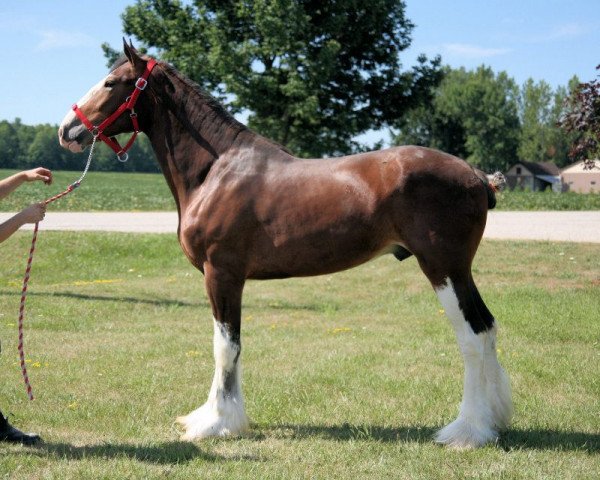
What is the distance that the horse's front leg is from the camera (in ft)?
16.0

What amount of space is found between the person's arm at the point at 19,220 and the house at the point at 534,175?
79170 millimetres

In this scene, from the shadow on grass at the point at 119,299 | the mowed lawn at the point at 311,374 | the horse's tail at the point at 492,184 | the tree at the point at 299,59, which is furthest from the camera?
the tree at the point at 299,59

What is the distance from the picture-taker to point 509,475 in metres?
4.15

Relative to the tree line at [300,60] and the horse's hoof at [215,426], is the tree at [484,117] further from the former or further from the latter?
the horse's hoof at [215,426]

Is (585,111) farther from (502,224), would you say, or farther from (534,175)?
(534,175)

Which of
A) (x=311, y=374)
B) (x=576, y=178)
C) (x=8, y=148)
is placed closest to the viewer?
(x=311, y=374)

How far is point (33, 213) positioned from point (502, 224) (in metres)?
16.6

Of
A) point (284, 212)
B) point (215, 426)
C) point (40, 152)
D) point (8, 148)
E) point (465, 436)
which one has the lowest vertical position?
point (215, 426)

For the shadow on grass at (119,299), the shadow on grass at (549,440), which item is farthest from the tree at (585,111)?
the shadow on grass at (549,440)

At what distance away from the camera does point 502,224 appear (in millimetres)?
19469

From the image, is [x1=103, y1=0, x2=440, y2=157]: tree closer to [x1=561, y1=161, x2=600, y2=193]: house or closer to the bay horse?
the bay horse

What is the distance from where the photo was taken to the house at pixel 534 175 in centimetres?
8100

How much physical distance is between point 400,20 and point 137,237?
20699 mm

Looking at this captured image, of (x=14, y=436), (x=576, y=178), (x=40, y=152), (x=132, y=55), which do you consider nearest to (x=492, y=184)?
(x=132, y=55)
